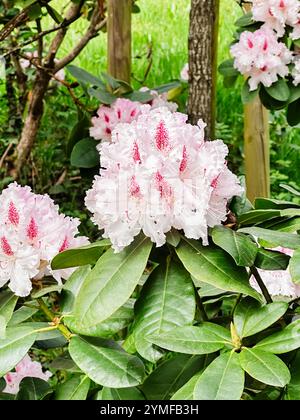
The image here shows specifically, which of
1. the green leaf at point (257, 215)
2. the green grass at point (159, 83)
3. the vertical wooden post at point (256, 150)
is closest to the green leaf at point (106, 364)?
the green leaf at point (257, 215)

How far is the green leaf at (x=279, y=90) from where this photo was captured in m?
2.02

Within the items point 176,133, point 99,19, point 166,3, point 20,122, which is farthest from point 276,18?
point 166,3

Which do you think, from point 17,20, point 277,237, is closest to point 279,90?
point 17,20

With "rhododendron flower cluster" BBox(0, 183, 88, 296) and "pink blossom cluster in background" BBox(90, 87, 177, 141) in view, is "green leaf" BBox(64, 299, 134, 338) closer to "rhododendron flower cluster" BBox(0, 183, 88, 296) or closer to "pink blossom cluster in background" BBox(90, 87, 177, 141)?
"rhododendron flower cluster" BBox(0, 183, 88, 296)

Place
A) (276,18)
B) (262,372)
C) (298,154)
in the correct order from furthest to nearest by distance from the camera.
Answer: (298,154) → (276,18) → (262,372)

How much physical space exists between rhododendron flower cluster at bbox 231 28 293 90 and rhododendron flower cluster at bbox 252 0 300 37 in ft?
0.08

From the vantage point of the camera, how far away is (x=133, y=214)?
2.97 feet

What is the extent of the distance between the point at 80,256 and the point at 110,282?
0.27 feet

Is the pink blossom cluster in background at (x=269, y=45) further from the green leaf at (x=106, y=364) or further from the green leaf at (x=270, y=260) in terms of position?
the green leaf at (x=106, y=364)

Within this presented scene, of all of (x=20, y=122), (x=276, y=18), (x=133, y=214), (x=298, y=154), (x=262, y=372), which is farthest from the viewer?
(x=298, y=154)

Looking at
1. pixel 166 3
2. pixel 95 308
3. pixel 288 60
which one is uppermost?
pixel 166 3

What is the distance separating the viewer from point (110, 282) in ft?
2.90

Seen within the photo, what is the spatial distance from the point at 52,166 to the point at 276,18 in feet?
5.65
